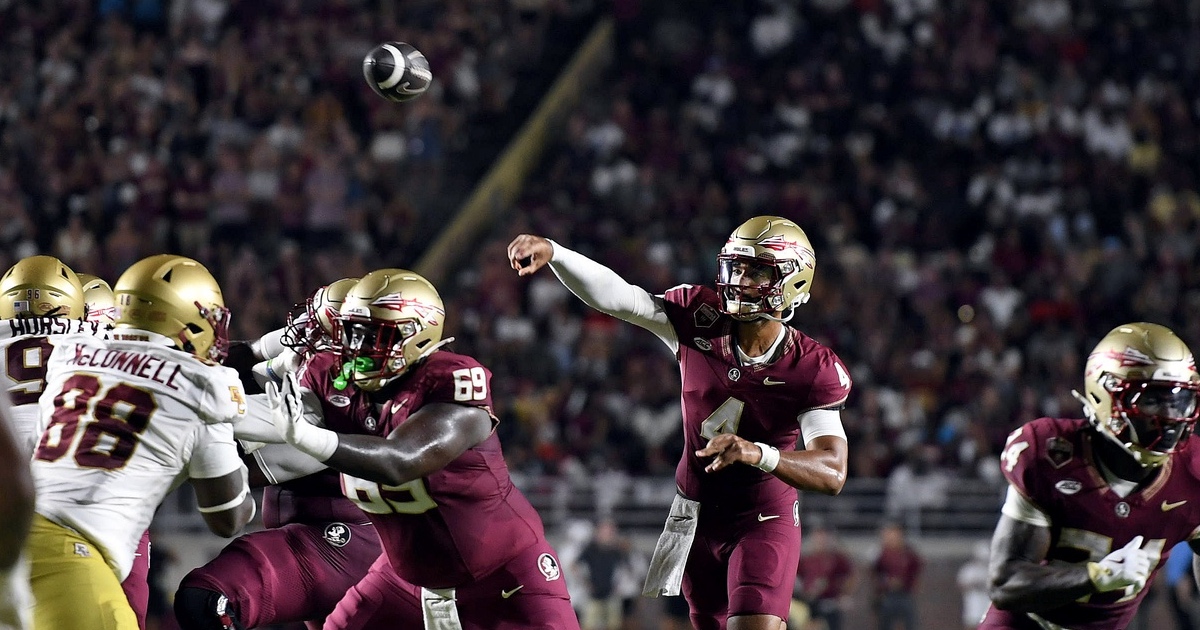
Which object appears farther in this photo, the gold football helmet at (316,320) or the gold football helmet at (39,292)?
the gold football helmet at (39,292)

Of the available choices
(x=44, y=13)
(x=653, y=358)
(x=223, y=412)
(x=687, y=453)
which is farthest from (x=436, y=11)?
(x=223, y=412)

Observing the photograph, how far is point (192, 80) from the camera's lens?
17.0 meters

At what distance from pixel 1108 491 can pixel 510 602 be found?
Result: 202cm

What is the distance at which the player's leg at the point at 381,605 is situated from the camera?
556 cm

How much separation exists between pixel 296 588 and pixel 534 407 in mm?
8264

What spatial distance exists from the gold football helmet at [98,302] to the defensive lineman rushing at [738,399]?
189 cm

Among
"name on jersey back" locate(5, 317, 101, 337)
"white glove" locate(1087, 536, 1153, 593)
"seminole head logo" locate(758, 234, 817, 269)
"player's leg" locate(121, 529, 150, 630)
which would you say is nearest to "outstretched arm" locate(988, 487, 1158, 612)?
"white glove" locate(1087, 536, 1153, 593)

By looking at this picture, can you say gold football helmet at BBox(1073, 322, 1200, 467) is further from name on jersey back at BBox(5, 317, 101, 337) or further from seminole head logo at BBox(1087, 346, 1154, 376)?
name on jersey back at BBox(5, 317, 101, 337)

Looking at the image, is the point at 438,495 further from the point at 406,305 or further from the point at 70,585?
the point at 70,585

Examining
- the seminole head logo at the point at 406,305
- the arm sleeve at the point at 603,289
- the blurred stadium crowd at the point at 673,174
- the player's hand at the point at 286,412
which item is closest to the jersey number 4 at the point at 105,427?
the player's hand at the point at 286,412

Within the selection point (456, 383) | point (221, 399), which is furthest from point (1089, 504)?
point (221, 399)

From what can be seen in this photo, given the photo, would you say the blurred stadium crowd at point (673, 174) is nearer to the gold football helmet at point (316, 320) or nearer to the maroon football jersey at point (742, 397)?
the maroon football jersey at point (742, 397)

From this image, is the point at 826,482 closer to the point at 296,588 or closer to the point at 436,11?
the point at 296,588

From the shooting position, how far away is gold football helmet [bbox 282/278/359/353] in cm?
595
